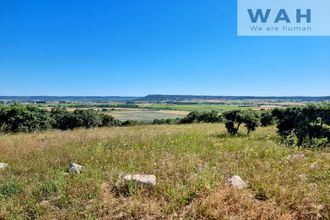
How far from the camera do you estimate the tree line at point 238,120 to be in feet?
41.3

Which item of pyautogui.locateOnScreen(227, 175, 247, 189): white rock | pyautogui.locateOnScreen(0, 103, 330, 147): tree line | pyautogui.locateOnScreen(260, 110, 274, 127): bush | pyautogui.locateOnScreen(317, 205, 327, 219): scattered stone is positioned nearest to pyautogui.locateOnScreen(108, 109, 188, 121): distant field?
pyautogui.locateOnScreen(0, 103, 330, 147): tree line

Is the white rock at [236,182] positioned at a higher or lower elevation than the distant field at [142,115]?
higher

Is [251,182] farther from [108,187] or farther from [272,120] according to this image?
[272,120]

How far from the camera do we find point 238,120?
15.2m

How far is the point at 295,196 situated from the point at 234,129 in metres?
10.7

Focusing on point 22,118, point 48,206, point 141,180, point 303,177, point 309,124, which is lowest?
point 22,118

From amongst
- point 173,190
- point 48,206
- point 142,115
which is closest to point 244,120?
point 173,190

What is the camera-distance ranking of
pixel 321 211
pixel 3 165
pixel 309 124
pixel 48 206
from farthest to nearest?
pixel 309 124
pixel 3 165
pixel 48 206
pixel 321 211

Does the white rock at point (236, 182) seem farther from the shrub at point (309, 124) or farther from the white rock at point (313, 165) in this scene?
the shrub at point (309, 124)

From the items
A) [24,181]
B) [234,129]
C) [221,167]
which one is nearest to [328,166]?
[221,167]

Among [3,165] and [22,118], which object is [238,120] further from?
[22,118]

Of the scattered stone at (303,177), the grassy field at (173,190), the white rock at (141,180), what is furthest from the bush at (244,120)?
the white rock at (141,180)

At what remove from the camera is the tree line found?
12.6 meters

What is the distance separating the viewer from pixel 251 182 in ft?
17.5
